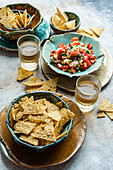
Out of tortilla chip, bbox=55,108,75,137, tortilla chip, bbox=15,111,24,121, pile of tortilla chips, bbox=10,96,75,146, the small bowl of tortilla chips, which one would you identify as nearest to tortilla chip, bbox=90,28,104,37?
the small bowl of tortilla chips

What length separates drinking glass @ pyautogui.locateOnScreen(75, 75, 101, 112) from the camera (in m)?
2.22

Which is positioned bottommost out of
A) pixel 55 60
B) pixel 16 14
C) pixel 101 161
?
pixel 101 161

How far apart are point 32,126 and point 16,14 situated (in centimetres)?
194

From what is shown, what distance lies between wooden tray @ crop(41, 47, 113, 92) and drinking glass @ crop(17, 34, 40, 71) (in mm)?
172

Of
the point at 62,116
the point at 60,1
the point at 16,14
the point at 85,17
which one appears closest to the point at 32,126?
the point at 62,116

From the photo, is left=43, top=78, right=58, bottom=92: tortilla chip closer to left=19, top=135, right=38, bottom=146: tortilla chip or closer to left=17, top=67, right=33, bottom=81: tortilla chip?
left=17, top=67, right=33, bottom=81: tortilla chip

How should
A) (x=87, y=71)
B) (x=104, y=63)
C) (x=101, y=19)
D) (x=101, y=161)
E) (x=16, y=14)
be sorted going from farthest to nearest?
(x=101, y=19), (x=16, y=14), (x=104, y=63), (x=87, y=71), (x=101, y=161)

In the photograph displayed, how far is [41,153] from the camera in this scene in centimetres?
192

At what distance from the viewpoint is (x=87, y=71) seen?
258 centimetres

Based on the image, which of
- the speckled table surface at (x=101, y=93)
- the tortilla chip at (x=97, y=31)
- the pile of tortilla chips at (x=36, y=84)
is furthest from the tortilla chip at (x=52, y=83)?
the tortilla chip at (x=97, y=31)

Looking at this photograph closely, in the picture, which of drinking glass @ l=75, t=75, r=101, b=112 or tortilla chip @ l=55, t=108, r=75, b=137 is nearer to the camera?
tortilla chip @ l=55, t=108, r=75, b=137


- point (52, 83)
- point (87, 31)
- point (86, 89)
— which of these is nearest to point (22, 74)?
point (52, 83)

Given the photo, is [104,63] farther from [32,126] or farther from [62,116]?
[32,126]

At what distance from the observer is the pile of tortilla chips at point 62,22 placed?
3086 mm
